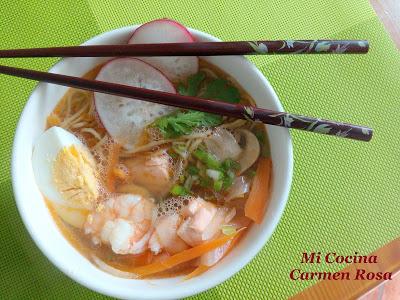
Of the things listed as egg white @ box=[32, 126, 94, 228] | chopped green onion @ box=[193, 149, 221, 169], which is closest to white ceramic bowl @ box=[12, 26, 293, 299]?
egg white @ box=[32, 126, 94, 228]

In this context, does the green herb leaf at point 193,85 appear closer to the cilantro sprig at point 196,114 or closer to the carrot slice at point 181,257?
the cilantro sprig at point 196,114

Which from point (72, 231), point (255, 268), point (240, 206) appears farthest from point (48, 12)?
point (255, 268)

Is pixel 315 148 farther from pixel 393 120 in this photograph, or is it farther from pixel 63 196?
pixel 63 196

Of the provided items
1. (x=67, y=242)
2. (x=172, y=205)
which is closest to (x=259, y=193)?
(x=172, y=205)

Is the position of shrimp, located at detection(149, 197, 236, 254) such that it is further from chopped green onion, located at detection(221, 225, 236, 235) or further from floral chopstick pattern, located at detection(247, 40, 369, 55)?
floral chopstick pattern, located at detection(247, 40, 369, 55)

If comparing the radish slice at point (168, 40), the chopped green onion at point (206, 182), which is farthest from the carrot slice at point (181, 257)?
the radish slice at point (168, 40)
